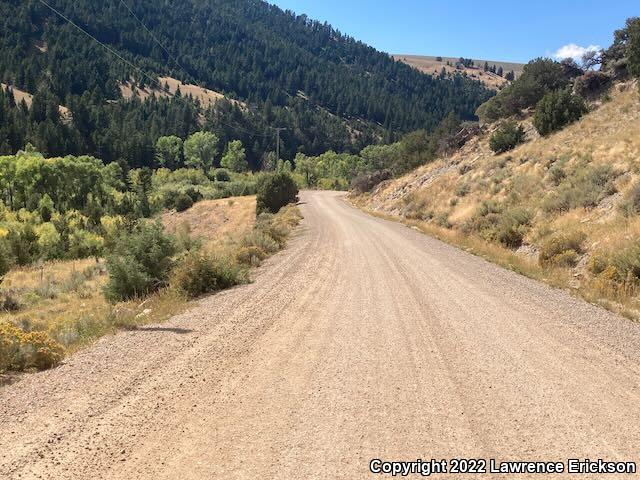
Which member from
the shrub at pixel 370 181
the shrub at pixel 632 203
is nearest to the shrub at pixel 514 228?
the shrub at pixel 632 203

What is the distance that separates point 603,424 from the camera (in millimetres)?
4574

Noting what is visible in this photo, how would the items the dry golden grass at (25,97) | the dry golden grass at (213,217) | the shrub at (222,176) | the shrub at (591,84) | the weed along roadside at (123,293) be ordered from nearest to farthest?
the weed along roadside at (123,293) < the shrub at (591,84) < the dry golden grass at (213,217) < the shrub at (222,176) < the dry golden grass at (25,97)

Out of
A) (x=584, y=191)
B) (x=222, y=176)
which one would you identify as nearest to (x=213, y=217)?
(x=584, y=191)

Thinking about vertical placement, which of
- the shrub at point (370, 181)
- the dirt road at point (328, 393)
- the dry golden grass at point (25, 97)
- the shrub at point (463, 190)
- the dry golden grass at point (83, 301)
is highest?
the dry golden grass at point (25, 97)

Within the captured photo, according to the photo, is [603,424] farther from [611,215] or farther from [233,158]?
[233,158]

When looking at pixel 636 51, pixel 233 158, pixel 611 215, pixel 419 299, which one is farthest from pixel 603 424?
pixel 233 158

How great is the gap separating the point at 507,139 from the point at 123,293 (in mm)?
34757

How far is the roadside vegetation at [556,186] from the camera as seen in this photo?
13398 millimetres

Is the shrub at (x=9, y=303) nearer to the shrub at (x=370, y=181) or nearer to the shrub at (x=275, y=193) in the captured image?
the shrub at (x=275, y=193)

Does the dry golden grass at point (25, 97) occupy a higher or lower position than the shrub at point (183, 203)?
higher

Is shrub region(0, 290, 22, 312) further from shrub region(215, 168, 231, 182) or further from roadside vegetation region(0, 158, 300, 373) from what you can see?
shrub region(215, 168, 231, 182)

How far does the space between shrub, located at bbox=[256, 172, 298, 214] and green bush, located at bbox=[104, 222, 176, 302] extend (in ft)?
112

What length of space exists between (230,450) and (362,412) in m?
1.46

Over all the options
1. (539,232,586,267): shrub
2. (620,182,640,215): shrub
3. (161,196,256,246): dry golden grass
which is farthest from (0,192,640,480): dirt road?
(161,196,256,246): dry golden grass
